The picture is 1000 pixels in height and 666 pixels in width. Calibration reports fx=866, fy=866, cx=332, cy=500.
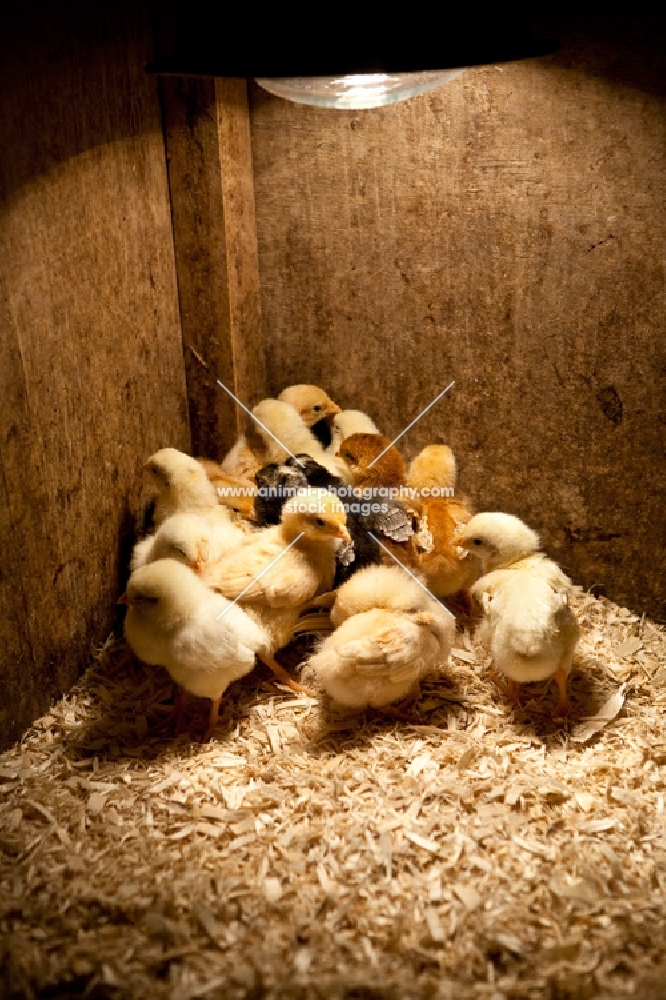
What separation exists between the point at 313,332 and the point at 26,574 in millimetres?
1524

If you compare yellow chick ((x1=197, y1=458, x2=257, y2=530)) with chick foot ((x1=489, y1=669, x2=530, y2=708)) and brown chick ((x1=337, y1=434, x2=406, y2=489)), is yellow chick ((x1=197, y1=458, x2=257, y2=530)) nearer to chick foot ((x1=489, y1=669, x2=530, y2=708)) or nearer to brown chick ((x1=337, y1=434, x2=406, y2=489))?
brown chick ((x1=337, y1=434, x2=406, y2=489))

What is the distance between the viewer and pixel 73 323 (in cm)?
264

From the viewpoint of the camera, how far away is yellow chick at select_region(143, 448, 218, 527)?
296 centimetres

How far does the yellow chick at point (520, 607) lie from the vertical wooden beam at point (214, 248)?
1150 mm

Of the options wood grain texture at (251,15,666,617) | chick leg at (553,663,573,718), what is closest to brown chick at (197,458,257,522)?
wood grain texture at (251,15,666,617)

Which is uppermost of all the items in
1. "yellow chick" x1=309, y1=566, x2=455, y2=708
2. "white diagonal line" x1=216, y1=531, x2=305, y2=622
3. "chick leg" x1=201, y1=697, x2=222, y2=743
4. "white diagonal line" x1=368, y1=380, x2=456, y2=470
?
"white diagonal line" x1=368, y1=380, x2=456, y2=470

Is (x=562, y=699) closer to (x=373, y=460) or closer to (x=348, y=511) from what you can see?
(x=348, y=511)

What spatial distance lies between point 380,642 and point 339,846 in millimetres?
575

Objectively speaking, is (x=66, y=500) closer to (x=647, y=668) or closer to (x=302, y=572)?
(x=302, y=572)

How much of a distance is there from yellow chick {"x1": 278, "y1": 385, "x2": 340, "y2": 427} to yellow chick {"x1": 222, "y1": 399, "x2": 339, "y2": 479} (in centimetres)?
5

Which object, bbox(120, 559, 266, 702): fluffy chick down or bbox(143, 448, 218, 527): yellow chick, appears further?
bbox(143, 448, 218, 527): yellow chick

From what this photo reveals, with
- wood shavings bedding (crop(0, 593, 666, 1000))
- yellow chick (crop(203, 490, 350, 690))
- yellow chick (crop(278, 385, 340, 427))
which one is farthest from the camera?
yellow chick (crop(278, 385, 340, 427))

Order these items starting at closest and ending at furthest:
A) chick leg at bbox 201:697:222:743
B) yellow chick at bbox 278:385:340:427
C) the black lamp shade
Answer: the black lamp shade
chick leg at bbox 201:697:222:743
yellow chick at bbox 278:385:340:427

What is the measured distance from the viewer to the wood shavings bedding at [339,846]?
177cm
